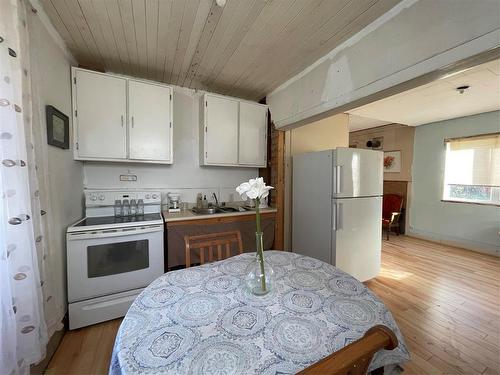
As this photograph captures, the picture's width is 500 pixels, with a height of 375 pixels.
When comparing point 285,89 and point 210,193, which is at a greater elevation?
point 285,89

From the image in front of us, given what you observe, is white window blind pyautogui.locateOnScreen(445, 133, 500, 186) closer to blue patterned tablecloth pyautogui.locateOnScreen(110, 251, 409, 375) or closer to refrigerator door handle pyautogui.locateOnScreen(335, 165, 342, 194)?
refrigerator door handle pyautogui.locateOnScreen(335, 165, 342, 194)

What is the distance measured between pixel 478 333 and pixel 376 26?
8.33 ft

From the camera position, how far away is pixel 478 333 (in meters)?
1.72

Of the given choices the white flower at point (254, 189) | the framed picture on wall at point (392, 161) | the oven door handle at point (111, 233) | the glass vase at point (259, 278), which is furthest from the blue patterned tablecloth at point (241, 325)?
the framed picture on wall at point (392, 161)

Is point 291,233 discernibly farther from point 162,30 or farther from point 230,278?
point 162,30

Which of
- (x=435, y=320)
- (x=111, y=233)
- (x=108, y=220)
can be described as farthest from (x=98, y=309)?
(x=435, y=320)

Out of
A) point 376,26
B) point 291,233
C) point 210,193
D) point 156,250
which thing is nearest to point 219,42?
point 376,26

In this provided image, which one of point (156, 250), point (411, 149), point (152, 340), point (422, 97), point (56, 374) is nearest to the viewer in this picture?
point (152, 340)

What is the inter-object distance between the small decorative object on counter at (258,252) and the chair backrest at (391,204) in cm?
444

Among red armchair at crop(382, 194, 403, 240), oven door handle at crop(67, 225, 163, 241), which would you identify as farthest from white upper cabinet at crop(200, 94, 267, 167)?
red armchair at crop(382, 194, 403, 240)

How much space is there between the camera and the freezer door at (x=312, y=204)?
2283 mm

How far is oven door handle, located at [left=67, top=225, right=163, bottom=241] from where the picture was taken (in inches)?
64.9

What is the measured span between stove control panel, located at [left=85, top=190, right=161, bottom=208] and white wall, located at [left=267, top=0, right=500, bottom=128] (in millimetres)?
1914

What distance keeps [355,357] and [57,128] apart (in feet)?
7.12
